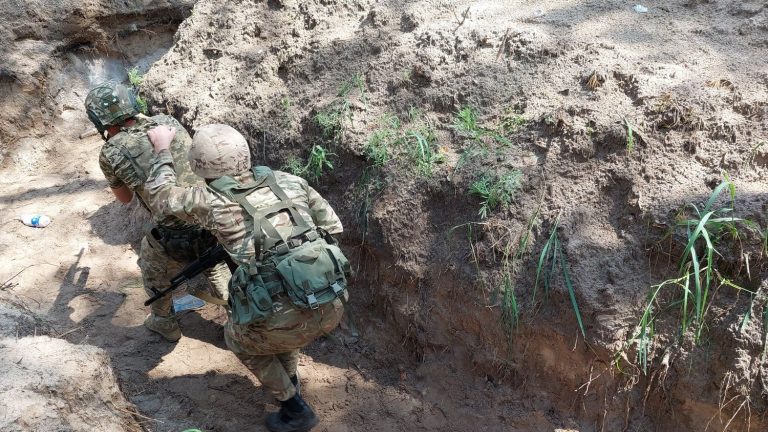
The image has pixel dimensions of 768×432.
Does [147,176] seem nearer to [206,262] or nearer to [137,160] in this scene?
[137,160]

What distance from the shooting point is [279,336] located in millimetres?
3389

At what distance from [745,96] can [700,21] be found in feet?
3.13

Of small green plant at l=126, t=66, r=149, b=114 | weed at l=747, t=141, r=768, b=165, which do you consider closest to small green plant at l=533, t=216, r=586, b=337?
weed at l=747, t=141, r=768, b=165

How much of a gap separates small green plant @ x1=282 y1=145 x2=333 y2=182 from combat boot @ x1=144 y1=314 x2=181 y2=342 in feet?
4.82

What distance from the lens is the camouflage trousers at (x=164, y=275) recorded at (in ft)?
13.9

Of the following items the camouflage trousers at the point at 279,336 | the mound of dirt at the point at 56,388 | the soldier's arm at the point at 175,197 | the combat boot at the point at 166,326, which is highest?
the soldier's arm at the point at 175,197

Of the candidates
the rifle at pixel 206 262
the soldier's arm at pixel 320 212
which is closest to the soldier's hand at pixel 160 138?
the rifle at pixel 206 262

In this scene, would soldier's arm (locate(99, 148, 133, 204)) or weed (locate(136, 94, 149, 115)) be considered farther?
weed (locate(136, 94, 149, 115))

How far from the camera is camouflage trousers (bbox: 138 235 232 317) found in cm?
422

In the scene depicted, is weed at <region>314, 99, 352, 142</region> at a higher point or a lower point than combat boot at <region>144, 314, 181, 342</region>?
higher

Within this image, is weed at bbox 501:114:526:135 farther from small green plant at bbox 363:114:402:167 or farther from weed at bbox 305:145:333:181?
weed at bbox 305:145:333:181

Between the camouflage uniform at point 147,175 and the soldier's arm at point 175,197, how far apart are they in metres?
0.47

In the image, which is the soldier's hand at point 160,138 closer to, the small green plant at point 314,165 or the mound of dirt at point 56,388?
the small green plant at point 314,165

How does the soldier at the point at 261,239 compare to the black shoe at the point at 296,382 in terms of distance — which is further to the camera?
the black shoe at the point at 296,382
